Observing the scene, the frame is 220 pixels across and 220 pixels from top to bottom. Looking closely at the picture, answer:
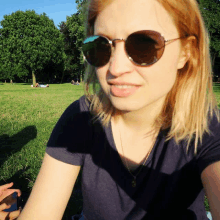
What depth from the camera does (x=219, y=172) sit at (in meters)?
1.21

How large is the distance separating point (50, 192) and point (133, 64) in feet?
3.57

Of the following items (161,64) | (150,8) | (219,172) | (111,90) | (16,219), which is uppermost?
(150,8)

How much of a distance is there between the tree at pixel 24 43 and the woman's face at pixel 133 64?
131ft

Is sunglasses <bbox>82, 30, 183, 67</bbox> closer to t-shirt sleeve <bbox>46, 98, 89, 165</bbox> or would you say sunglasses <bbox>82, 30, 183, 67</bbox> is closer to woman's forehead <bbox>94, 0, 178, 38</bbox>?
woman's forehead <bbox>94, 0, 178, 38</bbox>

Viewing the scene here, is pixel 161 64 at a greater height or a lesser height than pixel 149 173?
greater

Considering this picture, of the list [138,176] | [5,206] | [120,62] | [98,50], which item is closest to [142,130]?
[138,176]

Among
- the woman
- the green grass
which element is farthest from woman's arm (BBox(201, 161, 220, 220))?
the green grass

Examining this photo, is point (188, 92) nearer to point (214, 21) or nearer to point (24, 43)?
point (214, 21)

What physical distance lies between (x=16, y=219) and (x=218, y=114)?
5.67 feet

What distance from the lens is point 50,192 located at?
1.52m

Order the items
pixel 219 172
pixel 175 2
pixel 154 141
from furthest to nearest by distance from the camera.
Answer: pixel 154 141 → pixel 175 2 → pixel 219 172

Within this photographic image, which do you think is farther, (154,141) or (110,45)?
(154,141)

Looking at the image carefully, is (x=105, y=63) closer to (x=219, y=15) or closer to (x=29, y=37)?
(x=219, y=15)

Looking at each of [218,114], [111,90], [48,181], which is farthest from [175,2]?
[48,181]
